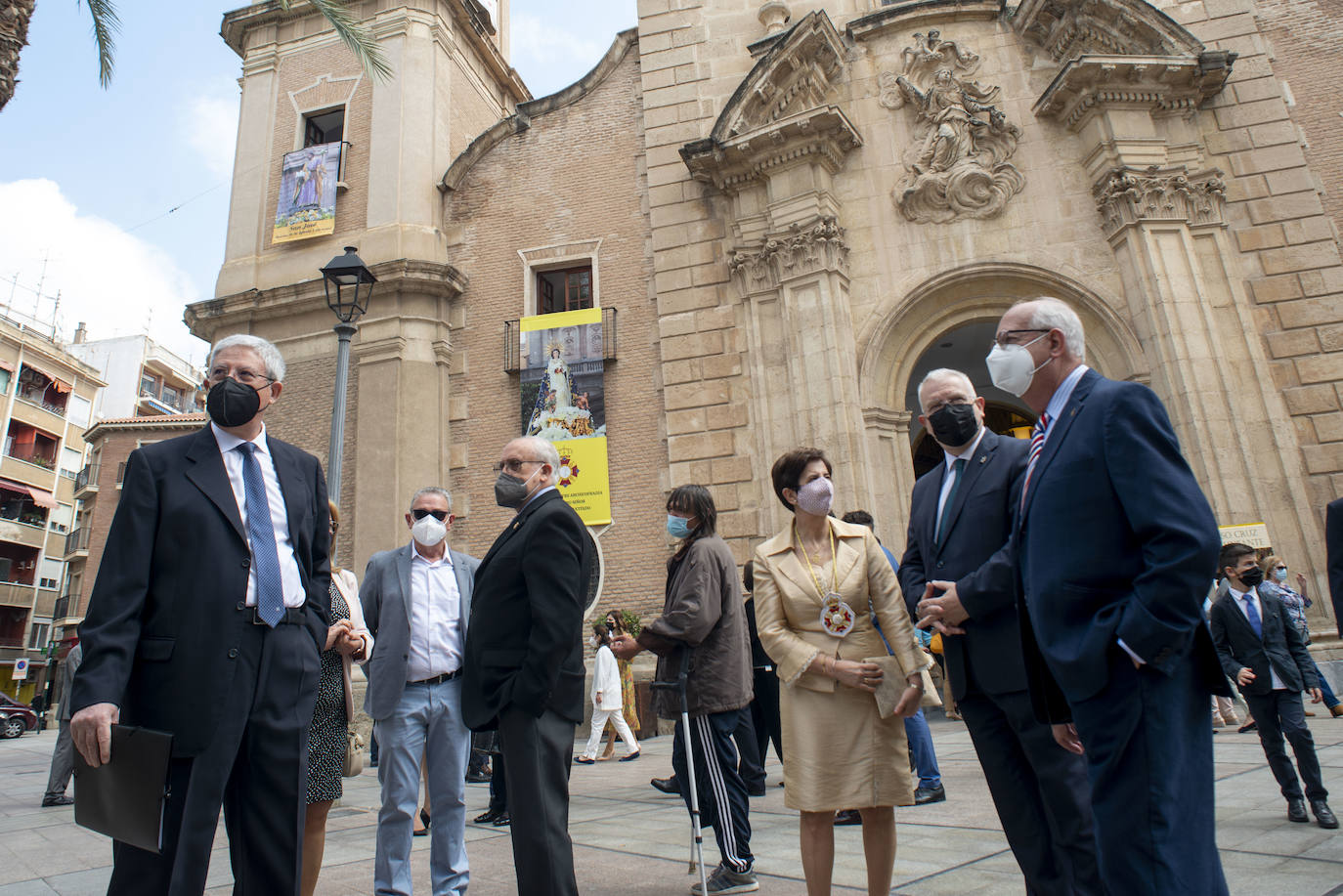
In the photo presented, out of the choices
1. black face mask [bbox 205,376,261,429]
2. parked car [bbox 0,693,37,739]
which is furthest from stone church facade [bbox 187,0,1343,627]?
parked car [bbox 0,693,37,739]

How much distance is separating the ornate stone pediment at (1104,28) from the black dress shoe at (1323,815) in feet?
36.5

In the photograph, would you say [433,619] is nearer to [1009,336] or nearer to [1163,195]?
[1009,336]

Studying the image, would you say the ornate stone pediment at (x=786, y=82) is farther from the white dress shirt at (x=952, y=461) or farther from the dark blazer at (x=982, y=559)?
the dark blazer at (x=982, y=559)

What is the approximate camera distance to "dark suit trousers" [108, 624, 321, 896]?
2320 mm

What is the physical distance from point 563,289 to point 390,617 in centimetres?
1208

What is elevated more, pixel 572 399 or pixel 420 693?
pixel 572 399

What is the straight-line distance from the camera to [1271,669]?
16.2 ft

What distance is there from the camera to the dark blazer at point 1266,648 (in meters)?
4.92

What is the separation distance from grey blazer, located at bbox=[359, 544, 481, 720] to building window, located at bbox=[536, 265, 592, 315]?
1097 centimetres

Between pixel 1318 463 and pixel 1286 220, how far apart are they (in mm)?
3527

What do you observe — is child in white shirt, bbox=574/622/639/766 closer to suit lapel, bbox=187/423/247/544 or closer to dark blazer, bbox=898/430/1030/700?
dark blazer, bbox=898/430/1030/700

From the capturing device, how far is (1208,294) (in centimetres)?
1157

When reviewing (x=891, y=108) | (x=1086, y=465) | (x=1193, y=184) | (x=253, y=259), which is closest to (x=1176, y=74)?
(x=1193, y=184)

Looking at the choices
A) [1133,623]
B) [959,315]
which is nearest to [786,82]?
[959,315]
